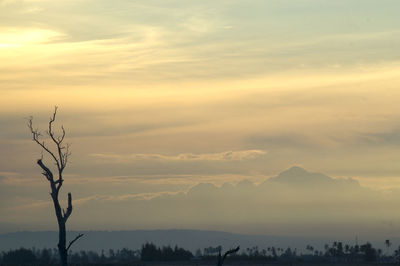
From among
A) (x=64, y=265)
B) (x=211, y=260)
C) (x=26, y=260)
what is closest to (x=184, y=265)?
(x=211, y=260)

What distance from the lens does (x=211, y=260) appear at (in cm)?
17012

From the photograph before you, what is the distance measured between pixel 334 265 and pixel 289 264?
27.6ft

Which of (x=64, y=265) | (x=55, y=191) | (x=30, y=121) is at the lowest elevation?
(x=64, y=265)

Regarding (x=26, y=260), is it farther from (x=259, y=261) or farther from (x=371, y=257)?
(x=371, y=257)

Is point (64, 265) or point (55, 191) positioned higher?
point (55, 191)

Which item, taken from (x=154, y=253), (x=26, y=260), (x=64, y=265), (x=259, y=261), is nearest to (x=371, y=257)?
(x=259, y=261)

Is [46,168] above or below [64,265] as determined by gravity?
above

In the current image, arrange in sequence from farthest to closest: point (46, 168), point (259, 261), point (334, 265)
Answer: point (259, 261)
point (334, 265)
point (46, 168)

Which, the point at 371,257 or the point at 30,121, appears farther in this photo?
the point at 371,257

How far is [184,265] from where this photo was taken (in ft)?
502

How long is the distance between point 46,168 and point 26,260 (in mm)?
128359

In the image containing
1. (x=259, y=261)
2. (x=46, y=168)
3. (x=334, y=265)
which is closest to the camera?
(x=46, y=168)

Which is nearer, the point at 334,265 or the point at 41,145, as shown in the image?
the point at 41,145

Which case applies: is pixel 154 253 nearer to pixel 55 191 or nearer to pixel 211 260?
pixel 211 260
